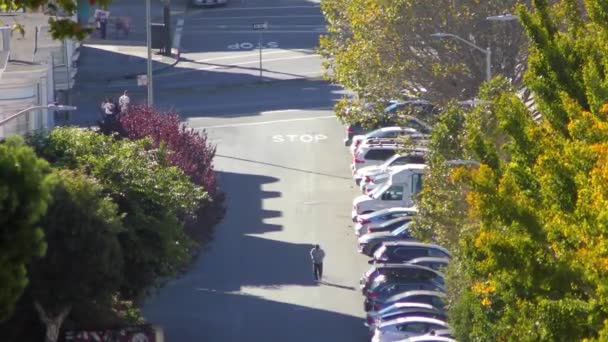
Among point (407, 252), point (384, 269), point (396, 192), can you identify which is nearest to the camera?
point (384, 269)

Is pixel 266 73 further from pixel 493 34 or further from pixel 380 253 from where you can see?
pixel 380 253

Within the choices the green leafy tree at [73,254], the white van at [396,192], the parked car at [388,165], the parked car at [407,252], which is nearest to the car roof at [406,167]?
the white van at [396,192]

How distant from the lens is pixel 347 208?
149 feet

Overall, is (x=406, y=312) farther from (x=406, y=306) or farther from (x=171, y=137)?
(x=171, y=137)

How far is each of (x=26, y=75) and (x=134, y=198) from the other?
10.5 meters

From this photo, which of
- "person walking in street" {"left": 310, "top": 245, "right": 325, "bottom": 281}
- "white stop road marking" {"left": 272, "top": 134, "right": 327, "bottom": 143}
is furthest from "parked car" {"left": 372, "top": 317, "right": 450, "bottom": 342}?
Result: "white stop road marking" {"left": 272, "top": 134, "right": 327, "bottom": 143}

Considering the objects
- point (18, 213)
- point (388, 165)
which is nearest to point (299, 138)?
point (388, 165)

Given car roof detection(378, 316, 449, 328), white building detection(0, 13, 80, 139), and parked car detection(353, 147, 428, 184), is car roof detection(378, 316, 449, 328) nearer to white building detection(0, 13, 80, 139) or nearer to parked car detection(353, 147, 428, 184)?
white building detection(0, 13, 80, 139)

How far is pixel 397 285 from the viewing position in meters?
34.1

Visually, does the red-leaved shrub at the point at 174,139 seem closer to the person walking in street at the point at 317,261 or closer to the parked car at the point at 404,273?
the person walking in street at the point at 317,261

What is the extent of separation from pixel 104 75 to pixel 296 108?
367 inches

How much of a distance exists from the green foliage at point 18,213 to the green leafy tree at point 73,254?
33.4 feet

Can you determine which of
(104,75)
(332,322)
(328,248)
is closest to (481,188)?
(332,322)

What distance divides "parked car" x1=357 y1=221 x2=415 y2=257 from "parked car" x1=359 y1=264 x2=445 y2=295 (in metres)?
4.26
